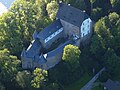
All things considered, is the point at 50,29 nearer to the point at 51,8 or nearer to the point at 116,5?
the point at 51,8

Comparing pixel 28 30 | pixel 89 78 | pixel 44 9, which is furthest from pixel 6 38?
pixel 89 78

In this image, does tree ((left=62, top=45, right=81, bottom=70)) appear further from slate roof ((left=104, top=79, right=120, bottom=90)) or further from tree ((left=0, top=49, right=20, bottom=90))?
Result: tree ((left=0, top=49, right=20, bottom=90))

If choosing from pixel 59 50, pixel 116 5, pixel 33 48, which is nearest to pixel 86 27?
pixel 59 50

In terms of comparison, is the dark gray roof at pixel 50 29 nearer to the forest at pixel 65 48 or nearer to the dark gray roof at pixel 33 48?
the dark gray roof at pixel 33 48

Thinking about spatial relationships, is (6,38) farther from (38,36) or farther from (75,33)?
(75,33)

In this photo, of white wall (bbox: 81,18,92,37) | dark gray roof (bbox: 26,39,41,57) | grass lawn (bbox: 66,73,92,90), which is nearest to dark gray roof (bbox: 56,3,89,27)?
white wall (bbox: 81,18,92,37)

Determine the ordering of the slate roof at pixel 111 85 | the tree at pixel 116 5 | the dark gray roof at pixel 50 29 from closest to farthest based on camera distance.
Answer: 1. the slate roof at pixel 111 85
2. the dark gray roof at pixel 50 29
3. the tree at pixel 116 5

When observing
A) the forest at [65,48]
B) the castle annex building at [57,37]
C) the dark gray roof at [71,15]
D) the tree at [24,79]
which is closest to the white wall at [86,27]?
the castle annex building at [57,37]
